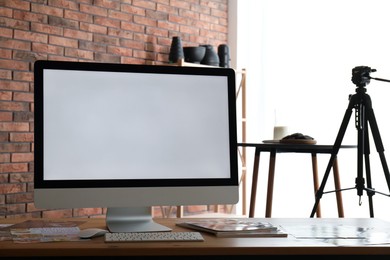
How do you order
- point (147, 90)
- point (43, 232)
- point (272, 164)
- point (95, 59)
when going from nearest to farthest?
point (43, 232) → point (147, 90) → point (272, 164) → point (95, 59)

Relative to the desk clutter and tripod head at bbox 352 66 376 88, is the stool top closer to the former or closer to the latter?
tripod head at bbox 352 66 376 88

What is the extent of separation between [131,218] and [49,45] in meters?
3.03

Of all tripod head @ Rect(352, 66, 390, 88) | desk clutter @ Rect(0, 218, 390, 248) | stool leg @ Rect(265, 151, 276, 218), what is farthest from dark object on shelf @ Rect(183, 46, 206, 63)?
desk clutter @ Rect(0, 218, 390, 248)

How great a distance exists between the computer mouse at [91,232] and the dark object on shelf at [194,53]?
3706 millimetres

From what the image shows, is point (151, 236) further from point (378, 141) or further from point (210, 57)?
point (210, 57)

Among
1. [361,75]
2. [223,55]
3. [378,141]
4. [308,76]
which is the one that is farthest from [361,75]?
[223,55]

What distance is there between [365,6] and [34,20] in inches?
94.9

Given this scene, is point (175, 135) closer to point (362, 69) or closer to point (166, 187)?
point (166, 187)

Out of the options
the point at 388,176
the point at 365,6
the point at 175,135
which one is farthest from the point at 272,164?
the point at 175,135

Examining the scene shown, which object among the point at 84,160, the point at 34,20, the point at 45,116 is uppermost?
the point at 34,20

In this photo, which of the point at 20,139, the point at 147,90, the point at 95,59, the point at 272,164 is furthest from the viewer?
the point at 95,59

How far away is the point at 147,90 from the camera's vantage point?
2.05 m

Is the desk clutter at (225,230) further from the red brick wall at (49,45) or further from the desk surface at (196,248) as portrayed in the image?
the red brick wall at (49,45)

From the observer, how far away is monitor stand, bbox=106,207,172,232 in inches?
78.4
